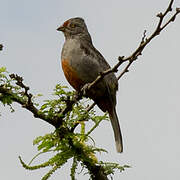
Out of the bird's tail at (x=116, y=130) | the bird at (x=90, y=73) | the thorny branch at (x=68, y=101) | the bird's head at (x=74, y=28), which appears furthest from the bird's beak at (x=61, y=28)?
the thorny branch at (x=68, y=101)

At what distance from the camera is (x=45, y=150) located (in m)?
3.00

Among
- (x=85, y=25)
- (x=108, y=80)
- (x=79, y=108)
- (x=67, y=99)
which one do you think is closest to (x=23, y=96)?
(x=67, y=99)

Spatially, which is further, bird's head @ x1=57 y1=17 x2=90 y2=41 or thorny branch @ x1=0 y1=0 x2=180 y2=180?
bird's head @ x1=57 y1=17 x2=90 y2=41

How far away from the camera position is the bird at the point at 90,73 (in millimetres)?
5402

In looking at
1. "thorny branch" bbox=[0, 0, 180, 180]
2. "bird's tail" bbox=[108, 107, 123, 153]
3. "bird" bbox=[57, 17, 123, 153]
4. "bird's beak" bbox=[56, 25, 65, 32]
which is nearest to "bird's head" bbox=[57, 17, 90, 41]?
"bird's beak" bbox=[56, 25, 65, 32]

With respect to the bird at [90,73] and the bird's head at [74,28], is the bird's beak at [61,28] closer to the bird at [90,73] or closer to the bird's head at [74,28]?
the bird's head at [74,28]

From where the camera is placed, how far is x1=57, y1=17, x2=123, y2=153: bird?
17.7 feet

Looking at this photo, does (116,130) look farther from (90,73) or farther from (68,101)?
(68,101)

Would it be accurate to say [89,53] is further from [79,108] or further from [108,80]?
[79,108]

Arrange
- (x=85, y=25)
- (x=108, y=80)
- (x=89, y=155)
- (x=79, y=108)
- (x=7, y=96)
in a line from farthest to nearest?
(x=85, y=25) < (x=108, y=80) < (x=79, y=108) < (x=89, y=155) < (x=7, y=96)

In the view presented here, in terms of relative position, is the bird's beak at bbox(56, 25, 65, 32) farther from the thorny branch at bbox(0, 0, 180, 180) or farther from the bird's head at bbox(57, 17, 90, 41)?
the thorny branch at bbox(0, 0, 180, 180)

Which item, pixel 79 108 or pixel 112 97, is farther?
pixel 112 97

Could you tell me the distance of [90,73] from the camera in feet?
17.9

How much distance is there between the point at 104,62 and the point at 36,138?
2.98 meters
